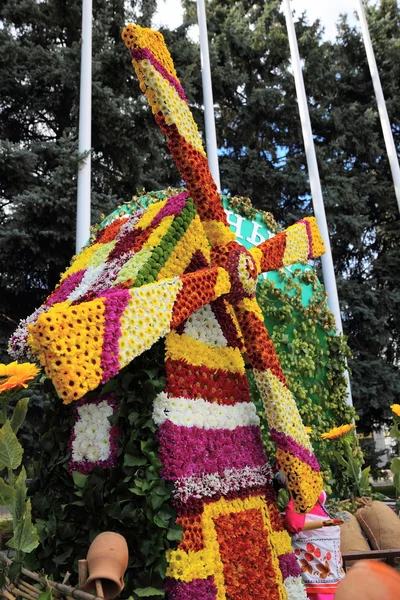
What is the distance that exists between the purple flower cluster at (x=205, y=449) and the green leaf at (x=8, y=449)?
63 cm

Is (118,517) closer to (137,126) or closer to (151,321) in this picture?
(151,321)

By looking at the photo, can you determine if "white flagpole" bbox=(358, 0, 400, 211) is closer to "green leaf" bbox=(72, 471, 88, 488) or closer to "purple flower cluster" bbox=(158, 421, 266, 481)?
"purple flower cluster" bbox=(158, 421, 266, 481)

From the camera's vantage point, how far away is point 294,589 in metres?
2.86

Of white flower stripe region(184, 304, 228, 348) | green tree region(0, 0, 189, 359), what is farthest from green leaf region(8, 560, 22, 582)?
green tree region(0, 0, 189, 359)

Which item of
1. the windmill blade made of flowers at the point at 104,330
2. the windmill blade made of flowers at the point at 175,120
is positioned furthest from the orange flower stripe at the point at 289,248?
the windmill blade made of flowers at the point at 104,330

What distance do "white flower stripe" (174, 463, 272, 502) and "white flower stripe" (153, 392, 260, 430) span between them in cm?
23

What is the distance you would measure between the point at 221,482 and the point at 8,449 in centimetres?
99

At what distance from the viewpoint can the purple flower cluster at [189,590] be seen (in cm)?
236

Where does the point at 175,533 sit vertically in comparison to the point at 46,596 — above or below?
above

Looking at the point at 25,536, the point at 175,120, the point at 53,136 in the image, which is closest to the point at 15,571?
the point at 25,536

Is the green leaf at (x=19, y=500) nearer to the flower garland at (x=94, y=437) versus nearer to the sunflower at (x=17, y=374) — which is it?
the flower garland at (x=94, y=437)

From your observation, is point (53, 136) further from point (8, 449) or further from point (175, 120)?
point (8, 449)

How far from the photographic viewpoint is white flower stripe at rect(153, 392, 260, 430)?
2.56 metres

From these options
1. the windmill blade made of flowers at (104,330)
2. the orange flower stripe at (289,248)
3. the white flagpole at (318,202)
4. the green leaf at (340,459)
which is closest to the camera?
the windmill blade made of flowers at (104,330)
